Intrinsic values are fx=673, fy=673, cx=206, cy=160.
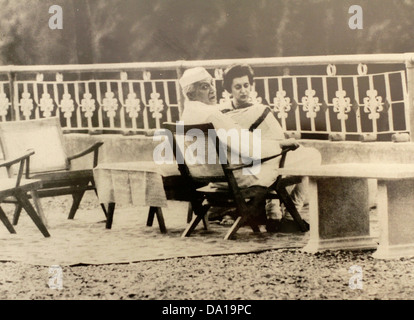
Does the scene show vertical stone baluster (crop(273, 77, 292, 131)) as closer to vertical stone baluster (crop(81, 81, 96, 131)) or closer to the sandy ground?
the sandy ground

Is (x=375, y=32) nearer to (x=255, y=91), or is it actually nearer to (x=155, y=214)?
(x=255, y=91)

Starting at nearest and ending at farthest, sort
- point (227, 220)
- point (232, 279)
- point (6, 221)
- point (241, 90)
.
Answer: point (232, 279), point (241, 90), point (227, 220), point (6, 221)

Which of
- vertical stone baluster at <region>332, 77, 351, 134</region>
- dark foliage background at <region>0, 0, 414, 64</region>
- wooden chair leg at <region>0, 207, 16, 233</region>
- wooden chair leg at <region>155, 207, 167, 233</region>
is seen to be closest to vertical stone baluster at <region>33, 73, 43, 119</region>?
dark foliage background at <region>0, 0, 414, 64</region>

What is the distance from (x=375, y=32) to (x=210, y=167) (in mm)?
1318

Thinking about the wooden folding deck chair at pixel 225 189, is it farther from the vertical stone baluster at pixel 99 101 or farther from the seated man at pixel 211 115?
the vertical stone baluster at pixel 99 101

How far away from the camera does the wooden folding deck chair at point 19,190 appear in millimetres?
4375

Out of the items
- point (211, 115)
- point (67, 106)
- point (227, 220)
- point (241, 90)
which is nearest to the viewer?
point (211, 115)

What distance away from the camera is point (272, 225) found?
430 centimetres

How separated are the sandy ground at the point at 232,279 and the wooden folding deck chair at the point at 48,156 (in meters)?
0.54

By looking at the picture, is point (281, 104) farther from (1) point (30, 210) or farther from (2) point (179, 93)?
(1) point (30, 210)

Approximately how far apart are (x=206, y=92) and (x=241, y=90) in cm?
22

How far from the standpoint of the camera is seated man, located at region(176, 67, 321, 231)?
13.6ft

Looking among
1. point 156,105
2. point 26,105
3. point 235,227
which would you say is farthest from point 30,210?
point 235,227

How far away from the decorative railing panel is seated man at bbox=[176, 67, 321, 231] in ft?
0.19
